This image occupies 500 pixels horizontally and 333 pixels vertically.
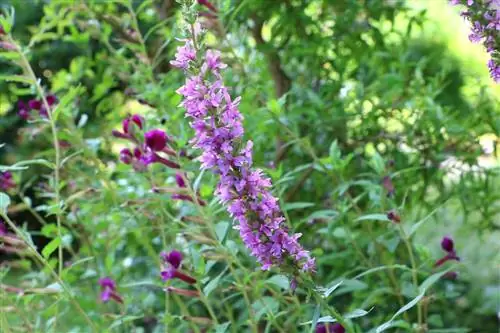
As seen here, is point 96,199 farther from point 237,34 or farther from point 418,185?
point 418,185

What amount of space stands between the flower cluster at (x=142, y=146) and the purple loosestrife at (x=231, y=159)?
1.15ft

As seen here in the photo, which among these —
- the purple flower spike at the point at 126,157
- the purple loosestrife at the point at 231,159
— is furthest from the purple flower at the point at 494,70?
the purple flower spike at the point at 126,157

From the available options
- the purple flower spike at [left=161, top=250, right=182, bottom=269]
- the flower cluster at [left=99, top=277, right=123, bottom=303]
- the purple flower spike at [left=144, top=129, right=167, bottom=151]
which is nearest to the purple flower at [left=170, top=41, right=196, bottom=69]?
the purple flower spike at [left=144, top=129, right=167, bottom=151]

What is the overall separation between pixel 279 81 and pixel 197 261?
103 cm

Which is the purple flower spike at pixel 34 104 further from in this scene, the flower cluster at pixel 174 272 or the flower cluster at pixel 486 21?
the flower cluster at pixel 486 21

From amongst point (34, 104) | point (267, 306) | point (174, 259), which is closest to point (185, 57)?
point (174, 259)

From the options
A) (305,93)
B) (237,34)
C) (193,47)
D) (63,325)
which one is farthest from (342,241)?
(193,47)

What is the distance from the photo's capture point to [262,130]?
1.94 m

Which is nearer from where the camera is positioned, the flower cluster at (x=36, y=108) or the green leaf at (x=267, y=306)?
the green leaf at (x=267, y=306)

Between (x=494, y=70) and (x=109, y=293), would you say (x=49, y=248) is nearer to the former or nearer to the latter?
(x=109, y=293)

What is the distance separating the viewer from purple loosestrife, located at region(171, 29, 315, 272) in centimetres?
104

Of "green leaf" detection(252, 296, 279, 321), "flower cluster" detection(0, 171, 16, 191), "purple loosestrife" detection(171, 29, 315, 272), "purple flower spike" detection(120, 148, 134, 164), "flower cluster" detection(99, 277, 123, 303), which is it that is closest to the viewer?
"purple loosestrife" detection(171, 29, 315, 272)

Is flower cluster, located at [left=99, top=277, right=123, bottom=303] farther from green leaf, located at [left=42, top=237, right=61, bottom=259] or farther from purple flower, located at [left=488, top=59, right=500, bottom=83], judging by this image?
purple flower, located at [left=488, top=59, right=500, bottom=83]

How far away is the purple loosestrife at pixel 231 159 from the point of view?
3.40 ft
